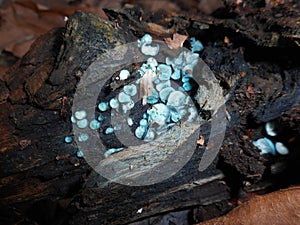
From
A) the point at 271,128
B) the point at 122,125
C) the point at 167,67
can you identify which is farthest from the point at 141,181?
the point at 271,128

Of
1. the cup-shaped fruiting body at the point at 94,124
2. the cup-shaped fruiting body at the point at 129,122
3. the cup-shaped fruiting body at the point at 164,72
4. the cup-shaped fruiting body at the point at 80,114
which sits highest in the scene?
the cup-shaped fruiting body at the point at 164,72

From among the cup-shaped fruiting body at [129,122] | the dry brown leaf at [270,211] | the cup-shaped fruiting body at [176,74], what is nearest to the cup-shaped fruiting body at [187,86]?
the cup-shaped fruiting body at [176,74]

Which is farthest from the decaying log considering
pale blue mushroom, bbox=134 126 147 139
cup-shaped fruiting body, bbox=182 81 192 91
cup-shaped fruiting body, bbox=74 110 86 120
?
pale blue mushroom, bbox=134 126 147 139

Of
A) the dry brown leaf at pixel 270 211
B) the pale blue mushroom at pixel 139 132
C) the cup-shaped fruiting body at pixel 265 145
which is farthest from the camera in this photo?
the cup-shaped fruiting body at pixel 265 145

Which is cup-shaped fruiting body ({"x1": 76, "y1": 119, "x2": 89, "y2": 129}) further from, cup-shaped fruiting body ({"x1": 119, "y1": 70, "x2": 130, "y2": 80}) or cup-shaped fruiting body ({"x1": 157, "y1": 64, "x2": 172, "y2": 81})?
cup-shaped fruiting body ({"x1": 157, "y1": 64, "x2": 172, "y2": 81})

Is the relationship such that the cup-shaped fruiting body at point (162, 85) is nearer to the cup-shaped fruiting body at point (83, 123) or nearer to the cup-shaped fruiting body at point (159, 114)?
the cup-shaped fruiting body at point (159, 114)

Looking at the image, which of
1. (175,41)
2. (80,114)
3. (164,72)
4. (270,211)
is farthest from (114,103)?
(270,211)
